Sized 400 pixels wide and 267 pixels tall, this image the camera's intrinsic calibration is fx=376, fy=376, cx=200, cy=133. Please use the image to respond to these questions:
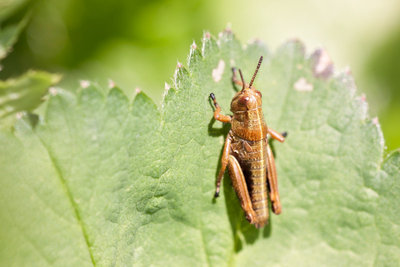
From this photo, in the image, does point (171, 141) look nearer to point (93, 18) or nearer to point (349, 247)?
point (349, 247)

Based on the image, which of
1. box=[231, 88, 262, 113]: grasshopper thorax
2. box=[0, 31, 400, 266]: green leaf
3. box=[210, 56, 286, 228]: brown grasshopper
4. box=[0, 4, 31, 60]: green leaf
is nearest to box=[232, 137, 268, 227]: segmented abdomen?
box=[210, 56, 286, 228]: brown grasshopper

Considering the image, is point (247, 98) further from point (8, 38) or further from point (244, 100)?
point (8, 38)

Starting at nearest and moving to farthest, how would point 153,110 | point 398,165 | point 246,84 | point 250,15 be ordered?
point 153,110
point 398,165
point 246,84
point 250,15

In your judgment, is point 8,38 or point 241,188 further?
point 8,38

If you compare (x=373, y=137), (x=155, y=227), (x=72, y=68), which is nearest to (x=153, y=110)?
(x=155, y=227)

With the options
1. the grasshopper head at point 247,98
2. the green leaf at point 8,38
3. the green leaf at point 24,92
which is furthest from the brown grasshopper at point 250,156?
the green leaf at point 8,38

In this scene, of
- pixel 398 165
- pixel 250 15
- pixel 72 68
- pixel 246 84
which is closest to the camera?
pixel 398 165

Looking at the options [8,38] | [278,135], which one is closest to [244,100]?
[278,135]
